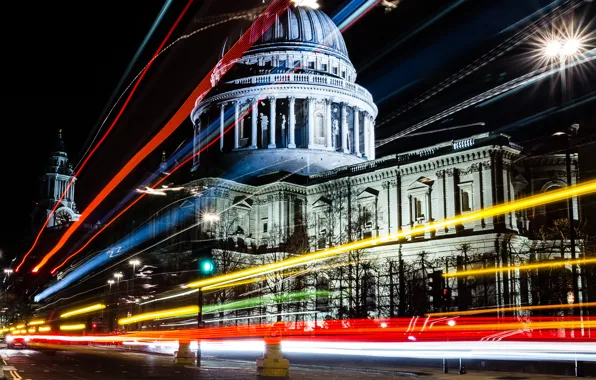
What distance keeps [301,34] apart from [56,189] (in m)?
79.1

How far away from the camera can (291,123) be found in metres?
94.2

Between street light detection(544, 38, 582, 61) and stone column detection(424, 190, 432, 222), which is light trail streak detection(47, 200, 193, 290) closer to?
stone column detection(424, 190, 432, 222)

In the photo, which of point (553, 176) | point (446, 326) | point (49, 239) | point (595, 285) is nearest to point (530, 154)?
point (553, 176)

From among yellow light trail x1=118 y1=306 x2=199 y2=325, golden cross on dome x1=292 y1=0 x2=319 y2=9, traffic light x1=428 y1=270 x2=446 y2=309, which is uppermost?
golden cross on dome x1=292 y1=0 x2=319 y2=9

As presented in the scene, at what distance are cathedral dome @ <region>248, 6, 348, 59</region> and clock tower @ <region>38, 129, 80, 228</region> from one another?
236ft

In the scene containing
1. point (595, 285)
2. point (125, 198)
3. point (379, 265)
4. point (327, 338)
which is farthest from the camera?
point (125, 198)

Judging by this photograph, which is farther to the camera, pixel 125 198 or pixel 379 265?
pixel 125 198

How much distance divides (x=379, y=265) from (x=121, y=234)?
54.9 m

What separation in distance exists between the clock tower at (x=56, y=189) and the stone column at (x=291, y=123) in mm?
76357

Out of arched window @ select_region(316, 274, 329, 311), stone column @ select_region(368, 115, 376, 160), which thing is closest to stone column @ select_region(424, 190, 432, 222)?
arched window @ select_region(316, 274, 329, 311)

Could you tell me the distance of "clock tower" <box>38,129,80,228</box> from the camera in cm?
15625

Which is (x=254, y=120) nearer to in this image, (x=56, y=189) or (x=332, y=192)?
(x=332, y=192)

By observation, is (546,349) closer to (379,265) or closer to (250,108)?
(379,265)

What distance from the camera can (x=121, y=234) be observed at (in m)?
109
